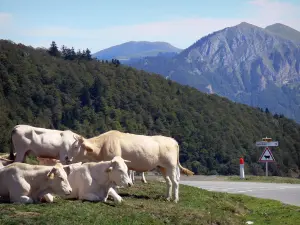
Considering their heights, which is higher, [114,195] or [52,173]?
[52,173]

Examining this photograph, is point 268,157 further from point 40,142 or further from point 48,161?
point 48,161

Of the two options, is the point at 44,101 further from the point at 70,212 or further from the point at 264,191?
the point at 70,212

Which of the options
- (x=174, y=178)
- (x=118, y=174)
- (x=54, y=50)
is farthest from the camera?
(x=54, y=50)

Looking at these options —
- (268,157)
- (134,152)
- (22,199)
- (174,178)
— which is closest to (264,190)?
(268,157)

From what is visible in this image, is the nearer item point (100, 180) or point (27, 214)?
point (27, 214)

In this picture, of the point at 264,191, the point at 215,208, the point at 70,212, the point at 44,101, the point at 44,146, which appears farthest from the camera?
the point at 44,101

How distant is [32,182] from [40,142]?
585 cm

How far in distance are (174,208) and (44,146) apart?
6.20m

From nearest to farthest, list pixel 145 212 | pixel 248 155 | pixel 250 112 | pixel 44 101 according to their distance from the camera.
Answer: pixel 145 212, pixel 44 101, pixel 248 155, pixel 250 112

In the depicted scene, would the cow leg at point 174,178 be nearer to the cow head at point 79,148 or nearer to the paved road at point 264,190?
the cow head at point 79,148

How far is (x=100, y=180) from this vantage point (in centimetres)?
1686

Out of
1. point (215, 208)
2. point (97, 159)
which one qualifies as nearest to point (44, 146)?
point (97, 159)

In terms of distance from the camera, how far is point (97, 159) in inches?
760

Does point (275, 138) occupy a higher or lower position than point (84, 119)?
lower
